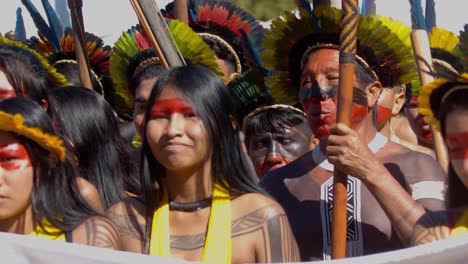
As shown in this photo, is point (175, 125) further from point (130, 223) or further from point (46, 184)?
point (46, 184)

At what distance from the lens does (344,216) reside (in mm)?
4059

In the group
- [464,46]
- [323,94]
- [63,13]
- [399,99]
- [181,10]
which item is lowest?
[323,94]

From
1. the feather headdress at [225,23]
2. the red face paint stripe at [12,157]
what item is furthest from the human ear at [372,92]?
the feather headdress at [225,23]

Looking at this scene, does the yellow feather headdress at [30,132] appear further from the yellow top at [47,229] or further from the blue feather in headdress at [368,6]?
the blue feather in headdress at [368,6]

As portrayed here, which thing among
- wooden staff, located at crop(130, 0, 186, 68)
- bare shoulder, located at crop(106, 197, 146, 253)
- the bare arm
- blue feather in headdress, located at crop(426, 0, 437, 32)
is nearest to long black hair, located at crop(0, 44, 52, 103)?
wooden staff, located at crop(130, 0, 186, 68)

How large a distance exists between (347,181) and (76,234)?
3.20 feet

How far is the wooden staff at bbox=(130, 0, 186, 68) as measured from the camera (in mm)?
4973

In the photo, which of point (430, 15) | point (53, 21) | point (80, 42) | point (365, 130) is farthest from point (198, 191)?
point (53, 21)

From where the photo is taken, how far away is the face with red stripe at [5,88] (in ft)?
16.9

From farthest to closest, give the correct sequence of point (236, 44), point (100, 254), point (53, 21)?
point (53, 21) < point (236, 44) < point (100, 254)

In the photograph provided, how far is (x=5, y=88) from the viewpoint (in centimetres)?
516

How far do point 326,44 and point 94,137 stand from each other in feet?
3.87

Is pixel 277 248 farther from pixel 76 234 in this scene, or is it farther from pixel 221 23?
pixel 221 23

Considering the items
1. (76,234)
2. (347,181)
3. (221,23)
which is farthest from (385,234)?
(221,23)
